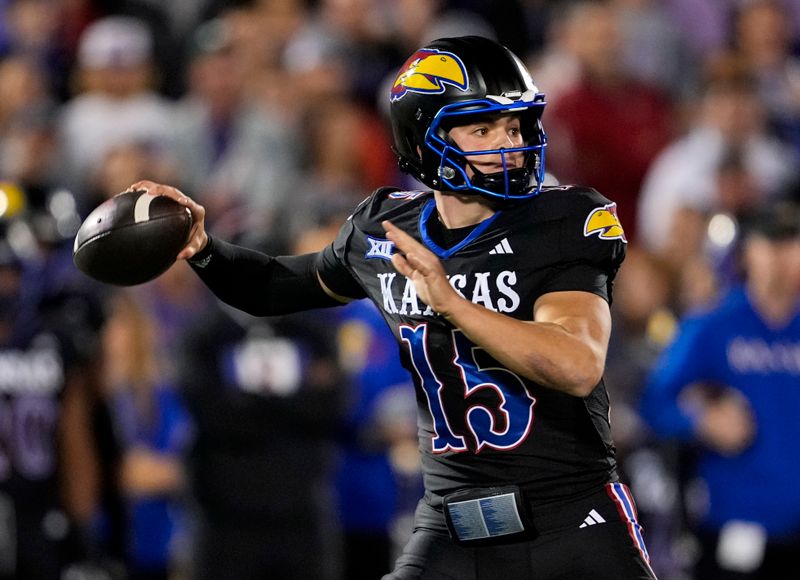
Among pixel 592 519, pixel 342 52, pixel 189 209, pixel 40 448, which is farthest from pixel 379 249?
pixel 342 52

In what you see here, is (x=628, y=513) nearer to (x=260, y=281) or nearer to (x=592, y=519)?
(x=592, y=519)

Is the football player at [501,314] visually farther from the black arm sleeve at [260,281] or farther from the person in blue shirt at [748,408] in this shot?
the person in blue shirt at [748,408]

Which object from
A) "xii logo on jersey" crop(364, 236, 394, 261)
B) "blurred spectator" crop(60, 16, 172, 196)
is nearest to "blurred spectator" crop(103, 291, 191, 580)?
"blurred spectator" crop(60, 16, 172, 196)

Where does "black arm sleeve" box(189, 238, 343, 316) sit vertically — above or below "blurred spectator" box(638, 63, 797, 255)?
below

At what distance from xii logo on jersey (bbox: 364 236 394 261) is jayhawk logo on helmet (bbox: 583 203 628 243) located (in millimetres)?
524

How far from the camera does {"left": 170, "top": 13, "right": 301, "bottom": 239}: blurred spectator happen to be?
848cm

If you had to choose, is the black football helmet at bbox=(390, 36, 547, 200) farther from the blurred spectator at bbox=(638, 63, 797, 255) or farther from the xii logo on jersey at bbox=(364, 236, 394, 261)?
the blurred spectator at bbox=(638, 63, 797, 255)

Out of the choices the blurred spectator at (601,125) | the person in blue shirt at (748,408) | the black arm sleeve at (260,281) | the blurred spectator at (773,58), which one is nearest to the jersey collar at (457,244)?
the black arm sleeve at (260,281)

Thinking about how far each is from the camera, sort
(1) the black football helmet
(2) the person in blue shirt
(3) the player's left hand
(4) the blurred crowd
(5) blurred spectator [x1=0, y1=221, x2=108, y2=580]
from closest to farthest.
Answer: (3) the player's left hand
(1) the black football helmet
(2) the person in blue shirt
(4) the blurred crowd
(5) blurred spectator [x1=0, y1=221, x2=108, y2=580]

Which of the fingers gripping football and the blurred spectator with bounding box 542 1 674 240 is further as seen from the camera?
the blurred spectator with bounding box 542 1 674 240

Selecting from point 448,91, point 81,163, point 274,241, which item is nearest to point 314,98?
point 81,163

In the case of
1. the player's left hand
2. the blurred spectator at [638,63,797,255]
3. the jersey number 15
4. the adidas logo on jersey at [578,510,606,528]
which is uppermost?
the blurred spectator at [638,63,797,255]

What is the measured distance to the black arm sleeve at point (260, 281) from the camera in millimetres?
4398

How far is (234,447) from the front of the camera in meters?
6.70
